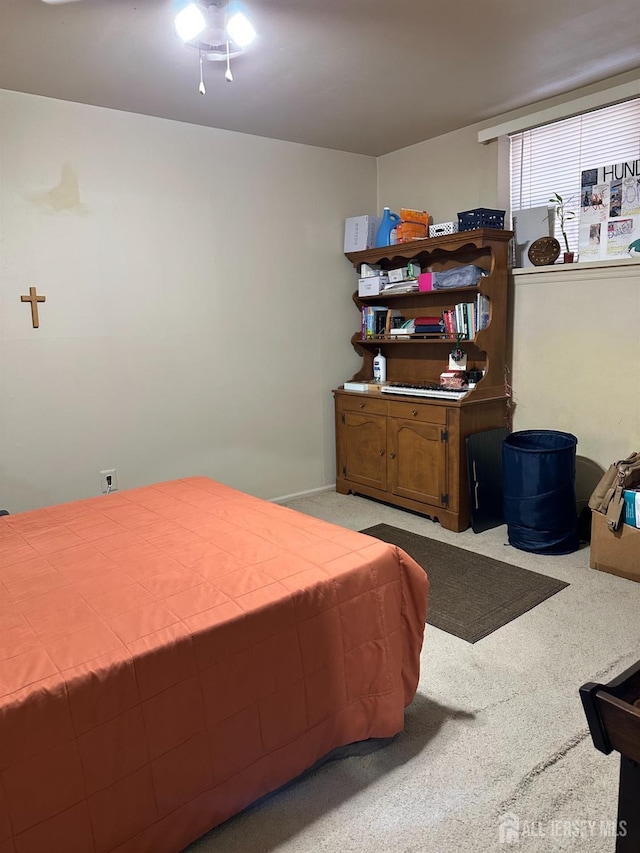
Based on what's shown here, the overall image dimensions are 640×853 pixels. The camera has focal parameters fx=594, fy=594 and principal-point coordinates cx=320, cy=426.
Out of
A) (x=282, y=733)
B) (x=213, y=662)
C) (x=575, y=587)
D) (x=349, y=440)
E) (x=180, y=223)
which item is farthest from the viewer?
(x=349, y=440)

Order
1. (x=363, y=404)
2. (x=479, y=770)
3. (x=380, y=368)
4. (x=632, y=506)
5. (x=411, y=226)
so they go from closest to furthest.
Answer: (x=479, y=770)
(x=632, y=506)
(x=411, y=226)
(x=363, y=404)
(x=380, y=368)

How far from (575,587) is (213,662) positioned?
203 cm

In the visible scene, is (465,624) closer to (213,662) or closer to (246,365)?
(213,662)

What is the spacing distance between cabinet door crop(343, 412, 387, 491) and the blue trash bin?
0.93 meters

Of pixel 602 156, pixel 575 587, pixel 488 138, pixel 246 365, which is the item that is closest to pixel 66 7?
pixel 246 365

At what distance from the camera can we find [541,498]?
121 inches

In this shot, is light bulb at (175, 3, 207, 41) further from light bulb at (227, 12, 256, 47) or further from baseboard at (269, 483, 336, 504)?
baseboard at (269, 483, 336, 504)

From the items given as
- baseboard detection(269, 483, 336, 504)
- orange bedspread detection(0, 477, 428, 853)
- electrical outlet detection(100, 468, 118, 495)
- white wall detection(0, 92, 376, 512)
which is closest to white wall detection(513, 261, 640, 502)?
white wall detection(0, 92, 376, 512)

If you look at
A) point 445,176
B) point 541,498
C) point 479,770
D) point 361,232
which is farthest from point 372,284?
point 479,770

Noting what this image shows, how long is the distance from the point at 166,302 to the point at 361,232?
1.47 meters

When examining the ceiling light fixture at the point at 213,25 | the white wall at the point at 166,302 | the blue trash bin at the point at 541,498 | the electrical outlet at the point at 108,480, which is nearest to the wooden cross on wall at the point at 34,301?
the white wall at the point at 166,302

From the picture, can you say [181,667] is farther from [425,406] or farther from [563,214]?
[563,214]

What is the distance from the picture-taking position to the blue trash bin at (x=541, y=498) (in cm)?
308

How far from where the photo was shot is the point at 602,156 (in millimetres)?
3174
